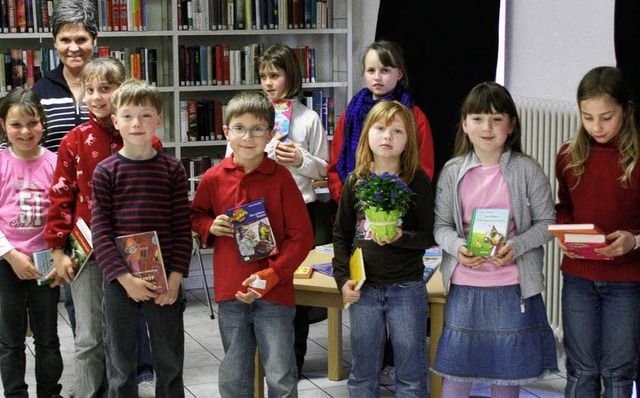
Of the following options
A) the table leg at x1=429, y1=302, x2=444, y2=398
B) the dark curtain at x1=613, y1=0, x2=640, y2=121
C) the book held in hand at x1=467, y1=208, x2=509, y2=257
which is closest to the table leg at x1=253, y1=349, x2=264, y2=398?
the table leg at x1=429, y1=302, x2=444, y2=398

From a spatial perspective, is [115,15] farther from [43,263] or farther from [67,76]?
[43,263]

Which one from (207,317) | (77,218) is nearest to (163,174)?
(77,218)

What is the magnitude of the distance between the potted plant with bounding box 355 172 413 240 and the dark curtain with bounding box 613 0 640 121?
3.45 ft

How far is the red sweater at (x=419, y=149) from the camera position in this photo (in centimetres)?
397

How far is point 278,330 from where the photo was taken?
3.33m

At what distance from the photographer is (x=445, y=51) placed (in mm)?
5285

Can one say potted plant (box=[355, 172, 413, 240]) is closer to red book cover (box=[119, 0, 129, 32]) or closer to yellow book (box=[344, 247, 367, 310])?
yellow book (box=[344, 247, 367, 310])

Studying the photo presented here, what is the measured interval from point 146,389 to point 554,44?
99.9 inches

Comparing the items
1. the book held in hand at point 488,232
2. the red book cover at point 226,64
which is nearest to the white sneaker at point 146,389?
the book held in hand at point 488,232

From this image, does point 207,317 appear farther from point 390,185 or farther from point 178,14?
point 390,185

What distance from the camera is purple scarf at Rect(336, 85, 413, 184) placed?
4.10 metres

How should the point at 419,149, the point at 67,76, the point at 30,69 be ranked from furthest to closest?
the point at 30,69
the point at 67,76
the point at 419,149

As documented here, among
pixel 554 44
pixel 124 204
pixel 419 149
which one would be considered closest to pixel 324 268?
pixel 419 149

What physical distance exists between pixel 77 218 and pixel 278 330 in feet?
2.85
